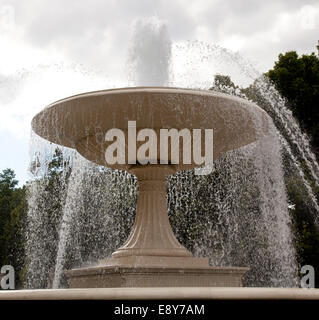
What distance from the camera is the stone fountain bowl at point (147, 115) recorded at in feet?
24.0

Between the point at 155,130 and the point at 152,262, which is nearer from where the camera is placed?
the point at 152,262

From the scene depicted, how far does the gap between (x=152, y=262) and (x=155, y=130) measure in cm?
188

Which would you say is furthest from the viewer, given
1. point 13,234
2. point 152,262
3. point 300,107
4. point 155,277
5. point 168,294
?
point 13,234

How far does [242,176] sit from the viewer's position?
56.3 ft

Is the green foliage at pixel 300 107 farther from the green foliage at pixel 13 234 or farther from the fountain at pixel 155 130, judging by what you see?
the green foliage at pixel 13 234

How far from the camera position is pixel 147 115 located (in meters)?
7.59

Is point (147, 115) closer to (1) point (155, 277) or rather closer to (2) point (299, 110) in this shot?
(1) point (155, 277)

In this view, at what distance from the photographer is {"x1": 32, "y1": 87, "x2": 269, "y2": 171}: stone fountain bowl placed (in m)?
7.32
